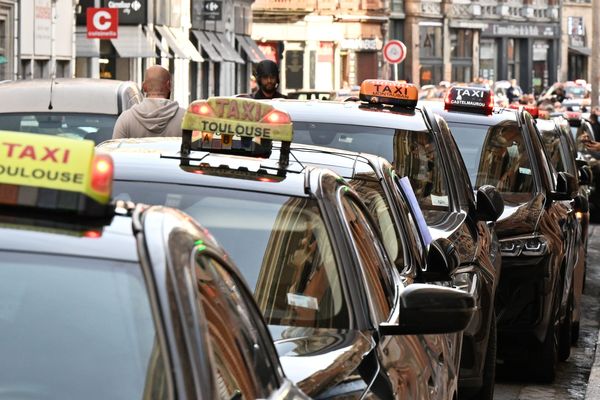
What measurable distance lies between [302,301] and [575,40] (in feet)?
353

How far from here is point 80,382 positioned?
3330 millimetres

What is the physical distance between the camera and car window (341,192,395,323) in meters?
5.40

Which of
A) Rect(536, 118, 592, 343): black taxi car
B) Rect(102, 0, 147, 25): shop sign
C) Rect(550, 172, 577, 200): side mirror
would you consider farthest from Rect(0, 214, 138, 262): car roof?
Rect(102, 0, 147, 25): shop sign

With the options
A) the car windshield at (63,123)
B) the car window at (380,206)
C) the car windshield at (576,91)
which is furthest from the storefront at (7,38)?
the car windshield at (576,91)

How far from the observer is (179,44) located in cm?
5359

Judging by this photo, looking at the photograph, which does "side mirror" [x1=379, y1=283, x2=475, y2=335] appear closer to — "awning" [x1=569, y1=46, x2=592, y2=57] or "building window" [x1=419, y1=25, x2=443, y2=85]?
"building window" [x1=419, y1=25, x2=443, y2=85]

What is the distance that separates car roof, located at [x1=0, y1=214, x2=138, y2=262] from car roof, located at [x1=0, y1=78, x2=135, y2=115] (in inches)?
360

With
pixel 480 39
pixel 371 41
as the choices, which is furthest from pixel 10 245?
pixel 480 39

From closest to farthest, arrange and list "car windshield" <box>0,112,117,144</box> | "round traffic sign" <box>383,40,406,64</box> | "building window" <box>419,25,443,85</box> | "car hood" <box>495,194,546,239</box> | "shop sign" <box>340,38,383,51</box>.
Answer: "car hood" <box>495,194,546,239</box>, "car windshield" <box>0,112,117,144</box>, "round traffic sign" <box>383,40,406,64</box>, "shop sign" <box>340,38,383,51</box>, "building window" <box>419,25,443,85</box>

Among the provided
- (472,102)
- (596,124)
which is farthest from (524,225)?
(596,124)

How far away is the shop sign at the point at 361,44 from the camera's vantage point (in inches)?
3103

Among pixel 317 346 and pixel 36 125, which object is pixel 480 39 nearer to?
pixel 36 125

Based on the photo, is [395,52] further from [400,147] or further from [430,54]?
[430,54]

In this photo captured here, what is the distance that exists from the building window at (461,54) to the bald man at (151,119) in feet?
267
